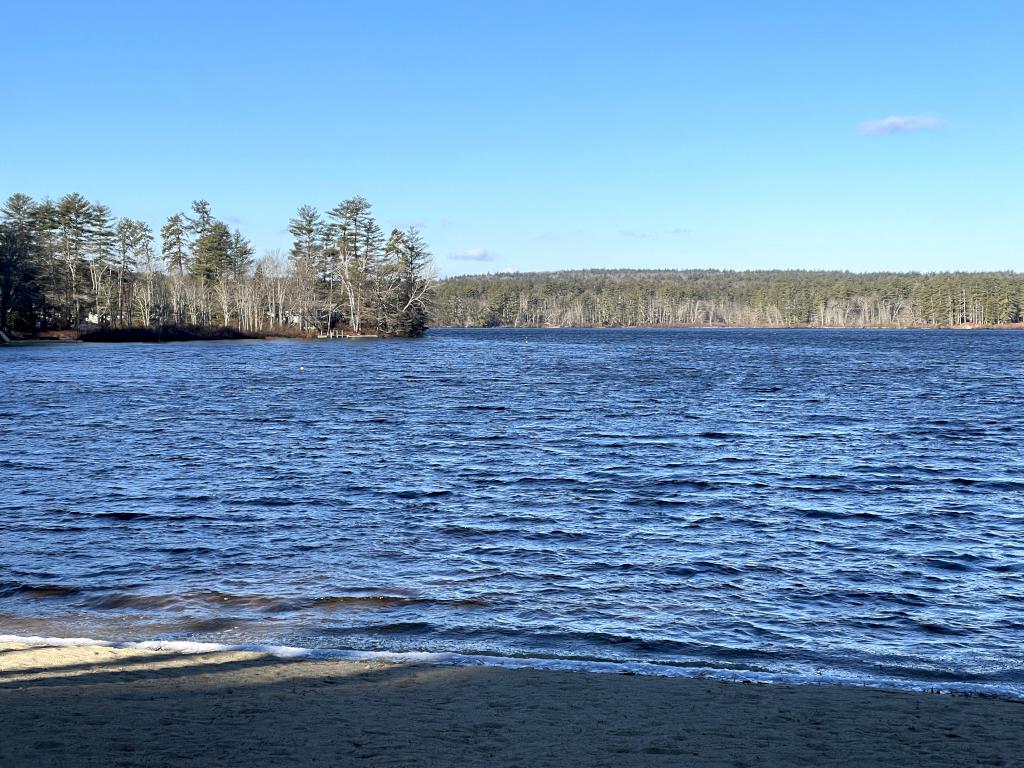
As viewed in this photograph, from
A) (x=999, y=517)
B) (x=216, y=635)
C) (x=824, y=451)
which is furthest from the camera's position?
(x=824, y=451)

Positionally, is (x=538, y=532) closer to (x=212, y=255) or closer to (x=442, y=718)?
(x=442, y=718)

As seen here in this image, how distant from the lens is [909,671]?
1038cm

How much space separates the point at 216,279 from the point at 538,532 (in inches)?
4741

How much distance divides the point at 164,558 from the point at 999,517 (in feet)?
51.0

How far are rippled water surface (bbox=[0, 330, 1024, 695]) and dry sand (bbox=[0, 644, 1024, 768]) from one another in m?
1.37

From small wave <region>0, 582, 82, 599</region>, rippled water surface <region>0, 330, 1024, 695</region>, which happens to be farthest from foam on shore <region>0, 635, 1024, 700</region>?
small wave <region>0, 582, 82, 599</region>

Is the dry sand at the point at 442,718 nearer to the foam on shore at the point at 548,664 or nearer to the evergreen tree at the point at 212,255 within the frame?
the foam on shore at the point at 548,664

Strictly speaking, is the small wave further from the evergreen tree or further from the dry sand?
the evergreen tree

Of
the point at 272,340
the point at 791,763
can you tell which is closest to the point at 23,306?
the point at 272,340

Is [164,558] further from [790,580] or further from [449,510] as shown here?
[790,580]

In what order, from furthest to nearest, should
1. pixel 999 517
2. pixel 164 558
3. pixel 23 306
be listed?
1. pixel 23 306
2. pixel 999 517
3. pixel 164 558

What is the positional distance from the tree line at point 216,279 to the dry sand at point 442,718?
9966cm

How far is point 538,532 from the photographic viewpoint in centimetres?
1697

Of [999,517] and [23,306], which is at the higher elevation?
[23,306]
